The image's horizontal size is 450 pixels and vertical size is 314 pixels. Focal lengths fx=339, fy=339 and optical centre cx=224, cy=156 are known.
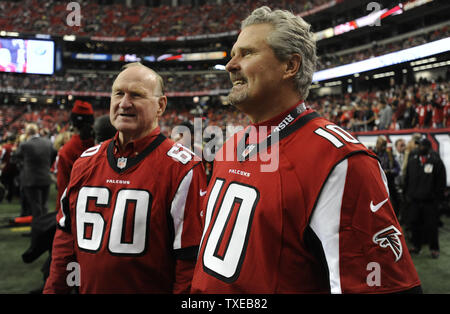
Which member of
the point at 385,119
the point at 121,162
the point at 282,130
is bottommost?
the point at 121,162

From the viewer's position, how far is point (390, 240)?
37.2 inches

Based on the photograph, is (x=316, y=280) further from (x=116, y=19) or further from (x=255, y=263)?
(x=116, y=19)

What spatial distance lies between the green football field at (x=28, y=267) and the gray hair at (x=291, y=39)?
10.9 feet

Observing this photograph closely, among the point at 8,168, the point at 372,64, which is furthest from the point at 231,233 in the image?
the point at 372,64

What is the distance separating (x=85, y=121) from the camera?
3.13 metres

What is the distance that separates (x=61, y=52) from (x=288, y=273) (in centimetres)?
532

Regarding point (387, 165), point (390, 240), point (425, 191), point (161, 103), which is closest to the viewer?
point (390, 240)

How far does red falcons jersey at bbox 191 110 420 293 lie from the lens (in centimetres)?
93

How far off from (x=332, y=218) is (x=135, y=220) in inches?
38.2

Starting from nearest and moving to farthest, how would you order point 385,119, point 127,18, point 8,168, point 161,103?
point 161,103 < point 8,168 < point 385,119 < point 127,18

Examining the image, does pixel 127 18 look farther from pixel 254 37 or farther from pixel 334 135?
→ pixel 334 135

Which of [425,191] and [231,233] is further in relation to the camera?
[425,191]

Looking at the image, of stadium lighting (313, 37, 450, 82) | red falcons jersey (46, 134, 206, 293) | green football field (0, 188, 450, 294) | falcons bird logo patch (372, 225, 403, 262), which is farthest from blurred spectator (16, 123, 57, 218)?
stadium lighting (313, 37, 450, 82)

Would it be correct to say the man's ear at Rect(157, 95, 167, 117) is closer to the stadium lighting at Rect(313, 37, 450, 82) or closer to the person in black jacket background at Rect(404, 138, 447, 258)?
the person in black jacket background at Rect(404, 138, 447, 258)
